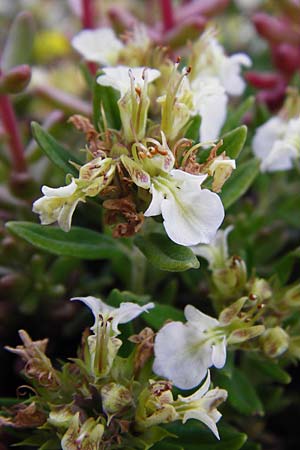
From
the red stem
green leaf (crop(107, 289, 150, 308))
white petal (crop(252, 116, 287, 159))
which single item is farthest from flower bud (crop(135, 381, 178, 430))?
the red stem

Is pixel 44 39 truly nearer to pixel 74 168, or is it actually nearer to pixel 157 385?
pixel 74 168

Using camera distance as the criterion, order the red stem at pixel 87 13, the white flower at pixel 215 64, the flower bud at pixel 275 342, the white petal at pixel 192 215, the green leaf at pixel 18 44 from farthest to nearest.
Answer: the red stem at pixel 87 13, the green leaf at pixel 18 44, the white flower at pixel 215 64, the flower bud at pixel 275 342, the white petal at pixel 192 215

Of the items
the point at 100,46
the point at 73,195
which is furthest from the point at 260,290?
the point at 100,46

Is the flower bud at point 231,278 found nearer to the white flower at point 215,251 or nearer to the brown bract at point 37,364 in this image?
the white flower at point 215,251

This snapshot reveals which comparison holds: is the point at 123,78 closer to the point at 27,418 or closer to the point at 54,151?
the point at 54,151

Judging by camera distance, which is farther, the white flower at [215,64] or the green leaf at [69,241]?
the white flower at [215,64]

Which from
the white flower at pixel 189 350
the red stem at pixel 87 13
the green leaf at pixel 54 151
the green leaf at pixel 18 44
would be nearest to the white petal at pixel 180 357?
the white flower at pixel 189 350

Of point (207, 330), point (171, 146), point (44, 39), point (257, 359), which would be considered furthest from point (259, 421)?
point (44, 39)
